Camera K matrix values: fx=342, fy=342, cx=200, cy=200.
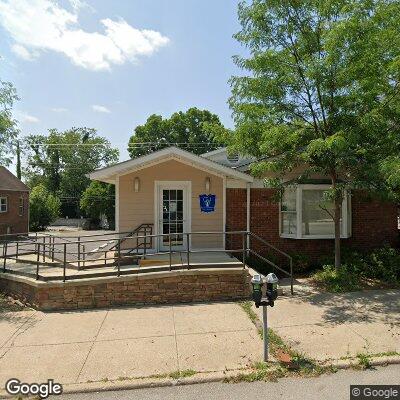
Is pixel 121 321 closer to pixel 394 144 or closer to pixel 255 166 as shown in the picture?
pixel 255 166

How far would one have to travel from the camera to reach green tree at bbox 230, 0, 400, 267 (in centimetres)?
773

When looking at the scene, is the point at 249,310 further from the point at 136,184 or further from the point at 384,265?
the point at 384,265

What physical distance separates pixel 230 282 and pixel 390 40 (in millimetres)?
6800

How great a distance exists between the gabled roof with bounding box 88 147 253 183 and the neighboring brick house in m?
19.5

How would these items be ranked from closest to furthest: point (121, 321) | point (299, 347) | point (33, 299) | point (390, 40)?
point (299, 347), point (121, 321), point (33, 299), point (390, 40)

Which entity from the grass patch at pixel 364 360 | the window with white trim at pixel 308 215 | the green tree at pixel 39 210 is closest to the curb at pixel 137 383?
the grass patch at pixel 364 360

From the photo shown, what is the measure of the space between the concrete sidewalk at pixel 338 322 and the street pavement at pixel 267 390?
0.58 m

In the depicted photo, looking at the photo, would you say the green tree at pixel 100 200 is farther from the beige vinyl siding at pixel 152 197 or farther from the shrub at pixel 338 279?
the shrub at pixel 338 279

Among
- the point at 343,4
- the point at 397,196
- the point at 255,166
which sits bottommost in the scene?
the point at 397,196

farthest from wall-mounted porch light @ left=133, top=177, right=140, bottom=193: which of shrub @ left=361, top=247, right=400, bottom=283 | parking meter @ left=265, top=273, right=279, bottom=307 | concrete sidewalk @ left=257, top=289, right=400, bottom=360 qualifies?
shrub @ left=361, top=247, right=400, bottom=283

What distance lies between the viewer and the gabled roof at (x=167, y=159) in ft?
31.2

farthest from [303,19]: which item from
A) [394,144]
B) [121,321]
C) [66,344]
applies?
[66,344]

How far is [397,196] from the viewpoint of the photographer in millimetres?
8422

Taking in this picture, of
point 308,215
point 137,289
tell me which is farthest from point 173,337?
point 308,215
